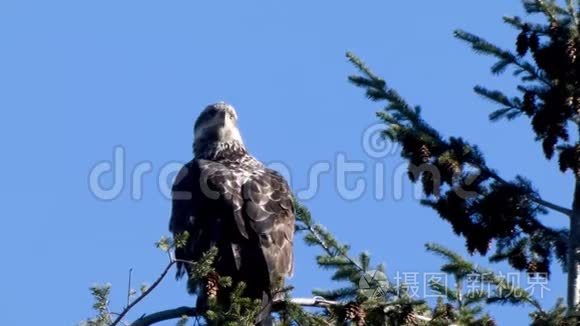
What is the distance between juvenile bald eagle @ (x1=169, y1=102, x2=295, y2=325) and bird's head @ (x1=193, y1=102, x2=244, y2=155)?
2.76ft

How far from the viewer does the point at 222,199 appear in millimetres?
8594

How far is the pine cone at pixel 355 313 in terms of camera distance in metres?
5.99

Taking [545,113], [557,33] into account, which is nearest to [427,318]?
[545,113]

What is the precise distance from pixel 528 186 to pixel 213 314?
216 centimetres

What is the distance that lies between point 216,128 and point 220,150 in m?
0.39

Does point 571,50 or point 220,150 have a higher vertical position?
point 220,150

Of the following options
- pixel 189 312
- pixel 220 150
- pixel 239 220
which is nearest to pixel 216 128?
pixel 220 150

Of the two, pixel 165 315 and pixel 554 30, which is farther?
pixel 554 30

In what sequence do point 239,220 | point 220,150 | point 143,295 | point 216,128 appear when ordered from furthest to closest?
point 216,128 < point 220,150 < point 239,220 < point 143,295

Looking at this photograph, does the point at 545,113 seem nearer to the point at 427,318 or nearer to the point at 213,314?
the point at 427,318

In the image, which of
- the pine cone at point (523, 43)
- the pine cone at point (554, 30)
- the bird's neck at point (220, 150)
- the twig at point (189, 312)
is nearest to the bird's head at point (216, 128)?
the bird's neck at point (220, 150)

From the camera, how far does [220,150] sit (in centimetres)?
1001

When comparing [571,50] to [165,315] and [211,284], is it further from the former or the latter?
[165,315]

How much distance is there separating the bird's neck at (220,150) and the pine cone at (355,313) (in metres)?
3.72
